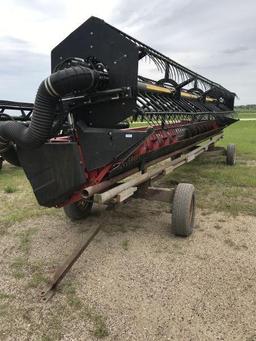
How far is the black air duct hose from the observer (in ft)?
11.2

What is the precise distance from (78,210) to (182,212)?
5.08 feet

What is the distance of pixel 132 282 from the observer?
369 centimetres

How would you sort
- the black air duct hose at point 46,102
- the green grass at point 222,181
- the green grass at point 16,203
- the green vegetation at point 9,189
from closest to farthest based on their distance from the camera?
1. the black air duct hose at point 46,102
2. the green grass at point 16,203
3. the green grass at point 222,181
4. the green vegetation at point 9,189

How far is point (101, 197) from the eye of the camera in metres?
3.79

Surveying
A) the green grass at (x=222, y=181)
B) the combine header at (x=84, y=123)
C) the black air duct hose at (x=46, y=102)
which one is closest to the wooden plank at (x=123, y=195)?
the combine header at (x=84, y=123)

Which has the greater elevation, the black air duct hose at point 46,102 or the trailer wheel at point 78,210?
the black air duct hose at point 46,102

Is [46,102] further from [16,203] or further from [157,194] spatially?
[16,203]

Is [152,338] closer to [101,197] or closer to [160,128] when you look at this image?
[101,197]

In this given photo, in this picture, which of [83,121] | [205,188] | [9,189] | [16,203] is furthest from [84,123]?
[205,188]

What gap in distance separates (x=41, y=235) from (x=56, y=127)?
68.3 inches

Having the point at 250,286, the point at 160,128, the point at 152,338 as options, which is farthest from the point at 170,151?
the point at 152,338

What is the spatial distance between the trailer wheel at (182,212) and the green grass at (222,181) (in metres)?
1.32

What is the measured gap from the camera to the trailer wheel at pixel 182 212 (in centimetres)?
474

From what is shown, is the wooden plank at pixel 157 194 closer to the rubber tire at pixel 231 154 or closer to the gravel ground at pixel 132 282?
Result: the gravel ground at pixel 132 282
